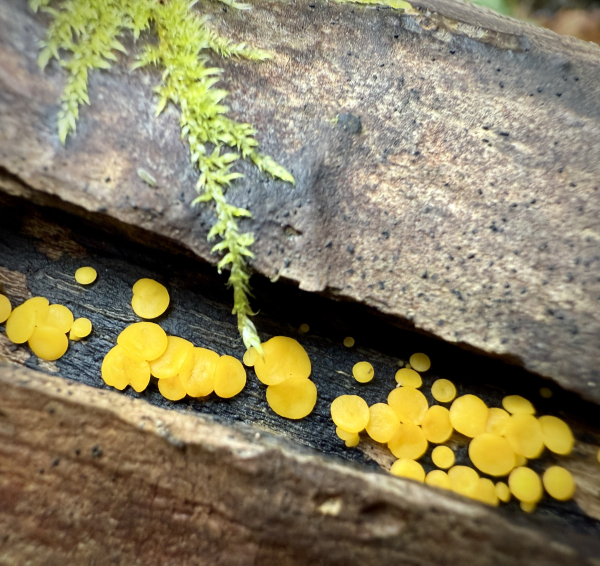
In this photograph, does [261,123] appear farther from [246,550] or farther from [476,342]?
[246,550]

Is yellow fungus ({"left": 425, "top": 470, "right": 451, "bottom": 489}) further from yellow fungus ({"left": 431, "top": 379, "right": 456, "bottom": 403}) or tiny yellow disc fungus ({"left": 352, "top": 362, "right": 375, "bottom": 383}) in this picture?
tiny yellow disc fungus ({"left": 352, "top": 362, "right": 375, "bottom": 383})

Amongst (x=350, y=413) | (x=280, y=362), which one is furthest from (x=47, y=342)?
(x=350, y=413)

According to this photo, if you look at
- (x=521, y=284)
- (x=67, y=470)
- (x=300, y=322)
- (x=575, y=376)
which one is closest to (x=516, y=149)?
(x=521, y=284)

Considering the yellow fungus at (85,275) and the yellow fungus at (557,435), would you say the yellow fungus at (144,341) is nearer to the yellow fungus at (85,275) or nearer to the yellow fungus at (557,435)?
the yellow fungus at (85,275)

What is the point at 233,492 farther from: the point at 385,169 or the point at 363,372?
the point at 385,169

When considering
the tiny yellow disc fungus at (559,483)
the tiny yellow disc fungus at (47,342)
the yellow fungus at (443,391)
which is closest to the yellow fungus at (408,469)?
the yellow fungus at (443,391)

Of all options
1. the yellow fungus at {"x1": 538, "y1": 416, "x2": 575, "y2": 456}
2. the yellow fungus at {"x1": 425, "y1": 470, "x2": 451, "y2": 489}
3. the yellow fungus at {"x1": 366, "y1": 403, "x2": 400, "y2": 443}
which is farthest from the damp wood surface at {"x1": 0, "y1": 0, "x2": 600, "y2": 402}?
the yellow fungus at {"x1": 425, "y1": 470, "x2": 451, "y2": 489}
